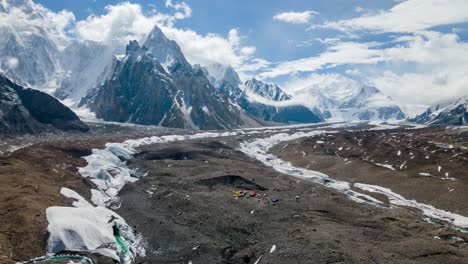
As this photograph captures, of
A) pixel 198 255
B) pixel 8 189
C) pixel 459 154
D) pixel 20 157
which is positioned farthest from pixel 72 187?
pixel 459 154

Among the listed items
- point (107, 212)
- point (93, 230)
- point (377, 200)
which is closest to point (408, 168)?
point (377, 200)

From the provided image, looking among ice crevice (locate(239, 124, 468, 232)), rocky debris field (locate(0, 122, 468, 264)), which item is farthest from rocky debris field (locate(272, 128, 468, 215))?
ice crevice (locate(239, 124, 468, 232))

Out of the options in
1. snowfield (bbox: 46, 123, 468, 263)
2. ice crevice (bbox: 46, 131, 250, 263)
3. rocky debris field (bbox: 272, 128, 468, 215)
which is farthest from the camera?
rocky debris field (bbox: 272, 128, 468, 215)

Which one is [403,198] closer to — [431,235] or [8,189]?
[431,235]

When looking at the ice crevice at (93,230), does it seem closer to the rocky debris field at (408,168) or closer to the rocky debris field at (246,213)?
the rocky debris field at (246,213)

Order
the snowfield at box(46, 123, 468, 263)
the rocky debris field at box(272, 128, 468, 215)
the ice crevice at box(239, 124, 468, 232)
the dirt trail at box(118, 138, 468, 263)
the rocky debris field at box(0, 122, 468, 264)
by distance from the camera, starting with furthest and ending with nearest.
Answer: the rocky debris field at box(272, 128, 468, 215), the ice crevice at box(239, 124, 468, 232), the snowfield at box(46, 123, 468, 263), the rocky debris field at box(0, 122, 468, 264), the dirt trail at box(118, 138, 468, 263)

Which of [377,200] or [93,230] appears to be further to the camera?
[377,200]

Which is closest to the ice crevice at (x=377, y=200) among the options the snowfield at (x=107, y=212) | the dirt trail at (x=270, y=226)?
the snowfield at (x=107, y=212)

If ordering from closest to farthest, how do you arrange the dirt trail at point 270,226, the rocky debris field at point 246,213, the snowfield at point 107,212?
the dirt trail at point 270,226, the rocky debris field at point 246,213, the snowfield at point 107,212

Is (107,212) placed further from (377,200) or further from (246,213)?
(377,200)

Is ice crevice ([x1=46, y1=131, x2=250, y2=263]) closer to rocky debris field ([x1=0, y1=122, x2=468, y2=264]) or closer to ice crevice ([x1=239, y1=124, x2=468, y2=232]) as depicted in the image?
A: rocky debris field ([x1=0, y1=122, x2=468, y2=264])

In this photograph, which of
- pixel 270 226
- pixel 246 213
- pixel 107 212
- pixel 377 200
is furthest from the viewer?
pixel 377 200
